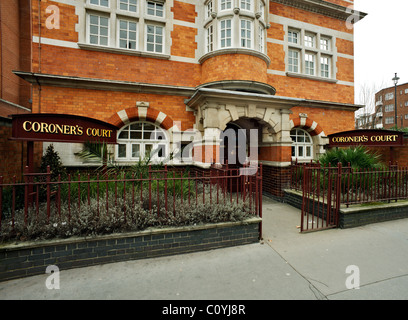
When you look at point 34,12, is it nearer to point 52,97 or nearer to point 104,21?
point 104,21

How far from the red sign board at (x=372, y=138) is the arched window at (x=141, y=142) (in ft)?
24.3

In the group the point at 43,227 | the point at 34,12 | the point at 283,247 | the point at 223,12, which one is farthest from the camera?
the point at 223,12

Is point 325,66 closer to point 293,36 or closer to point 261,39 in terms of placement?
point 293,36

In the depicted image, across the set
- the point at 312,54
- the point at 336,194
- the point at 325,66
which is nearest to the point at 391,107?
the point at 325,66

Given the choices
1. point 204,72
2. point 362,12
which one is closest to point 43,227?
point 204,72

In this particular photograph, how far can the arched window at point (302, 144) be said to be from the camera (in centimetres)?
928

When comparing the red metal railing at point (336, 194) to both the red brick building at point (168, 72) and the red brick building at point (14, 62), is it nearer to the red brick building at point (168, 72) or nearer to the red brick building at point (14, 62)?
the red brick building at point (168, 72)

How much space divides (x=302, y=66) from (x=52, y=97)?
10.3m

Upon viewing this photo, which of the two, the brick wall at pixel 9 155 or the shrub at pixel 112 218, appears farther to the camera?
the brick wall at pixel 9 155

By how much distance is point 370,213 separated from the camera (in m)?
5.00

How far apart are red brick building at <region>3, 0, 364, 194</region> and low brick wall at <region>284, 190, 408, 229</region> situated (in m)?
2.60

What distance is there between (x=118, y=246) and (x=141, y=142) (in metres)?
4.71

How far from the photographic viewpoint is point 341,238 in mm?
4203

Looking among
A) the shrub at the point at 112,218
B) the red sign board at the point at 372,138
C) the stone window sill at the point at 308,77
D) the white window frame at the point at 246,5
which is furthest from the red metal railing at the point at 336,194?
the white window frame at the point at 246,5
